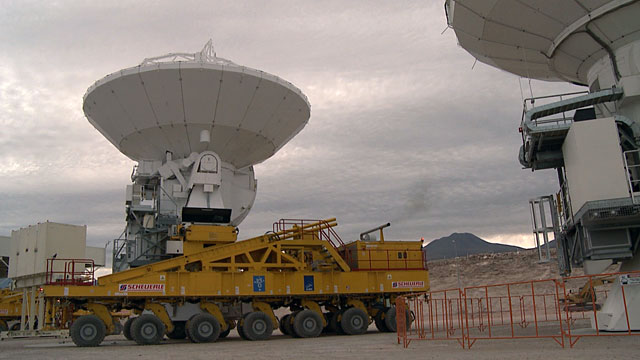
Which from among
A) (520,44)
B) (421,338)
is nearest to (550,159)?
(520,44)

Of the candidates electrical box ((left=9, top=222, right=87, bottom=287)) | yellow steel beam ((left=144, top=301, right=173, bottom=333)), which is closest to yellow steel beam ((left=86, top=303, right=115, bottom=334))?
yellow steel beam ((left=144, top=301, right=173, bottom=333))

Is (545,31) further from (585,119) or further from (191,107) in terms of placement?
(191,107)

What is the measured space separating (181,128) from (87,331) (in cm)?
844

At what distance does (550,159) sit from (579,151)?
248 centimetres

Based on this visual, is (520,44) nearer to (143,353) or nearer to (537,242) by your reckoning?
(537,242)

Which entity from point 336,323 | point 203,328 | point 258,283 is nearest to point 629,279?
point 336,323

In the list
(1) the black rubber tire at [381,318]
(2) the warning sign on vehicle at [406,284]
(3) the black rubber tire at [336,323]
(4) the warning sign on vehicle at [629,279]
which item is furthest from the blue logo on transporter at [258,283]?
(4) the warning sign on vehicle at [629,279]

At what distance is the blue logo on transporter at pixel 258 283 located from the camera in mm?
21078

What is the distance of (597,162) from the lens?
16.0 metres

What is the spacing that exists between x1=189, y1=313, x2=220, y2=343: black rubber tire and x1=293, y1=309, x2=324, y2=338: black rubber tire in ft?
9.19

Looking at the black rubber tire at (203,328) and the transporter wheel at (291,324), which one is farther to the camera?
the transporter wheel at (291,324)

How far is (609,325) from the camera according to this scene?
52.6ft

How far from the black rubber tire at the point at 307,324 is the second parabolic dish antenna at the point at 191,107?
7.80m

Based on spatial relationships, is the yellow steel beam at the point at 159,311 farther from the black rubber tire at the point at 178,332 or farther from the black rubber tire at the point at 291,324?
the black rubber tire at the point at 291,324
